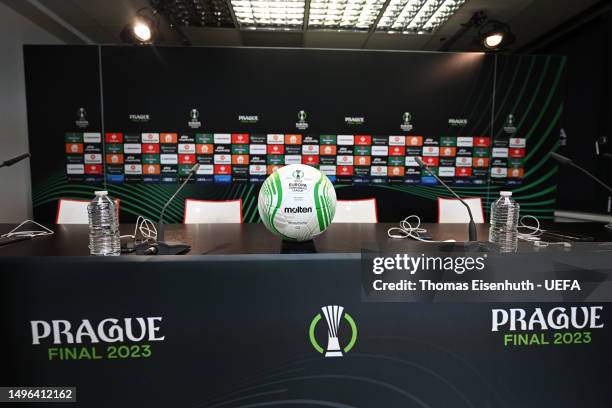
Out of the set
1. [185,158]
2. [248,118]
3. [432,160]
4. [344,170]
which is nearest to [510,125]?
[432,160]

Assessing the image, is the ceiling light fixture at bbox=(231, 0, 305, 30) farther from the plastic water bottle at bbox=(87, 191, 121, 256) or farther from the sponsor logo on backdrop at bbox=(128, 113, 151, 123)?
the plastic water bottle at bbox=(87, 191, 121, 256)

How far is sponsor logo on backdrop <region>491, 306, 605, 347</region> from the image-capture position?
948 mm

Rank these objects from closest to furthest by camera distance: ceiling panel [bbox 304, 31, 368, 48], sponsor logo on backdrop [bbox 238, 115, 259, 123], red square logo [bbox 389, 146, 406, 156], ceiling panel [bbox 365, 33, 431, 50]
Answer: sponsor logo on backdrop [bbox 238, 115, 259, 123] → red square logo [bbox 389, 146, 406, 156] → ceiling panel [bbox 304, 31, 368, 48] → ceiling panel [bbox 365, 33, 431, 50]

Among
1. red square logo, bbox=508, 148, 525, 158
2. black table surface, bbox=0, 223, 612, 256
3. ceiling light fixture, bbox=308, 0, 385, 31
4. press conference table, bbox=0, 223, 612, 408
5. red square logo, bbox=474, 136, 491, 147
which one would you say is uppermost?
ceiling light fixture, bbox=308, 0, 385, 31

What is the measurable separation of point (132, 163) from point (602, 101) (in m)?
5.33

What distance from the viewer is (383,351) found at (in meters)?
0.94

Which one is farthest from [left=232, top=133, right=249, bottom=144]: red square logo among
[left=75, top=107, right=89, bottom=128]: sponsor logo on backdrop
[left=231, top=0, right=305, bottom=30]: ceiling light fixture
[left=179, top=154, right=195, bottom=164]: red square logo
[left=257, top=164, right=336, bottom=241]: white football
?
[left=257, top=164, right=336, bottom=241]: white football

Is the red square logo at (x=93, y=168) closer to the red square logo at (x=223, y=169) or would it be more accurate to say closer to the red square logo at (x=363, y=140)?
the red square logo at (x=223, y=169)

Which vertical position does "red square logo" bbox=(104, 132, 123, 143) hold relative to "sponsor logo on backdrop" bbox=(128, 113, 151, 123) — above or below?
below

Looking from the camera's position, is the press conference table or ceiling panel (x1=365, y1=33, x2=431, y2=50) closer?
the press conference table

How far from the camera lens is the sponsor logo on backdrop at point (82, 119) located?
11.6ft

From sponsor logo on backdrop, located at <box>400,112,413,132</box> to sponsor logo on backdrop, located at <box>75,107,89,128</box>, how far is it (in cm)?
341

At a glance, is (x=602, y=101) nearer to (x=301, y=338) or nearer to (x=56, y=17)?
(x=301, y=338)

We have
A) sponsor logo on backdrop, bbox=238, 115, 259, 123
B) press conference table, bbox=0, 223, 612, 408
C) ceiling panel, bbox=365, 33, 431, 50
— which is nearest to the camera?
press conference table, bbox=0, 223, 612, 408
